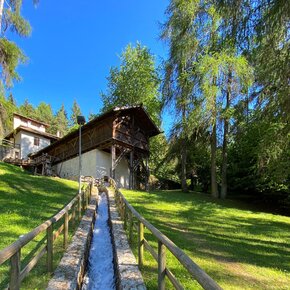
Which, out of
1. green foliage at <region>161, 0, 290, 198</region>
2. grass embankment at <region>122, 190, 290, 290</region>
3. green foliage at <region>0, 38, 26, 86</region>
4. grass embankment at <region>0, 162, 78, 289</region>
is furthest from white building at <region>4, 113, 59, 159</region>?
grass embankment at <region>122, 190, 290, 290</region>

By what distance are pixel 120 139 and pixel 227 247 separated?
19.9 m

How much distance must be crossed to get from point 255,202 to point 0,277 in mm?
25064

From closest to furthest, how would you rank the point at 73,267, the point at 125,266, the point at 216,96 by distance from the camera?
the point at 73,267 → the point at 125,266 → the point at 216,96

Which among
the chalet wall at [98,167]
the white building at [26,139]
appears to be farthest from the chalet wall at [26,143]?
the chalet wall at [98,167]

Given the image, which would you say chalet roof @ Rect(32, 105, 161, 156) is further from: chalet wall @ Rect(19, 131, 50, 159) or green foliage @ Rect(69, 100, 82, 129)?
green foliage @ Rect(69, 100, 82, 129)

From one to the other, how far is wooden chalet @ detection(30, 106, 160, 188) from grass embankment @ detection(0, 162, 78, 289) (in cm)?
1007

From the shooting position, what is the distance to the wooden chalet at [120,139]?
27516mm

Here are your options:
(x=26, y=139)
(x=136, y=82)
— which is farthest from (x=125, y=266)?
(x=26, y=139)

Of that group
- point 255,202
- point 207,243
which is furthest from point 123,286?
point 255,202

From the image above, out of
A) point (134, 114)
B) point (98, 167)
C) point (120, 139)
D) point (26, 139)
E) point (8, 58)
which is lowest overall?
point (98, 167)

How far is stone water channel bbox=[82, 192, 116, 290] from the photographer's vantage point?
6414 mm

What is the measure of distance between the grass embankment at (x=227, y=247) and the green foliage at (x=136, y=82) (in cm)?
2448

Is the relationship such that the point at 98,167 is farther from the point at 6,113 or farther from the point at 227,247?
the point at 227,247

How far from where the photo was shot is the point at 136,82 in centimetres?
3941
